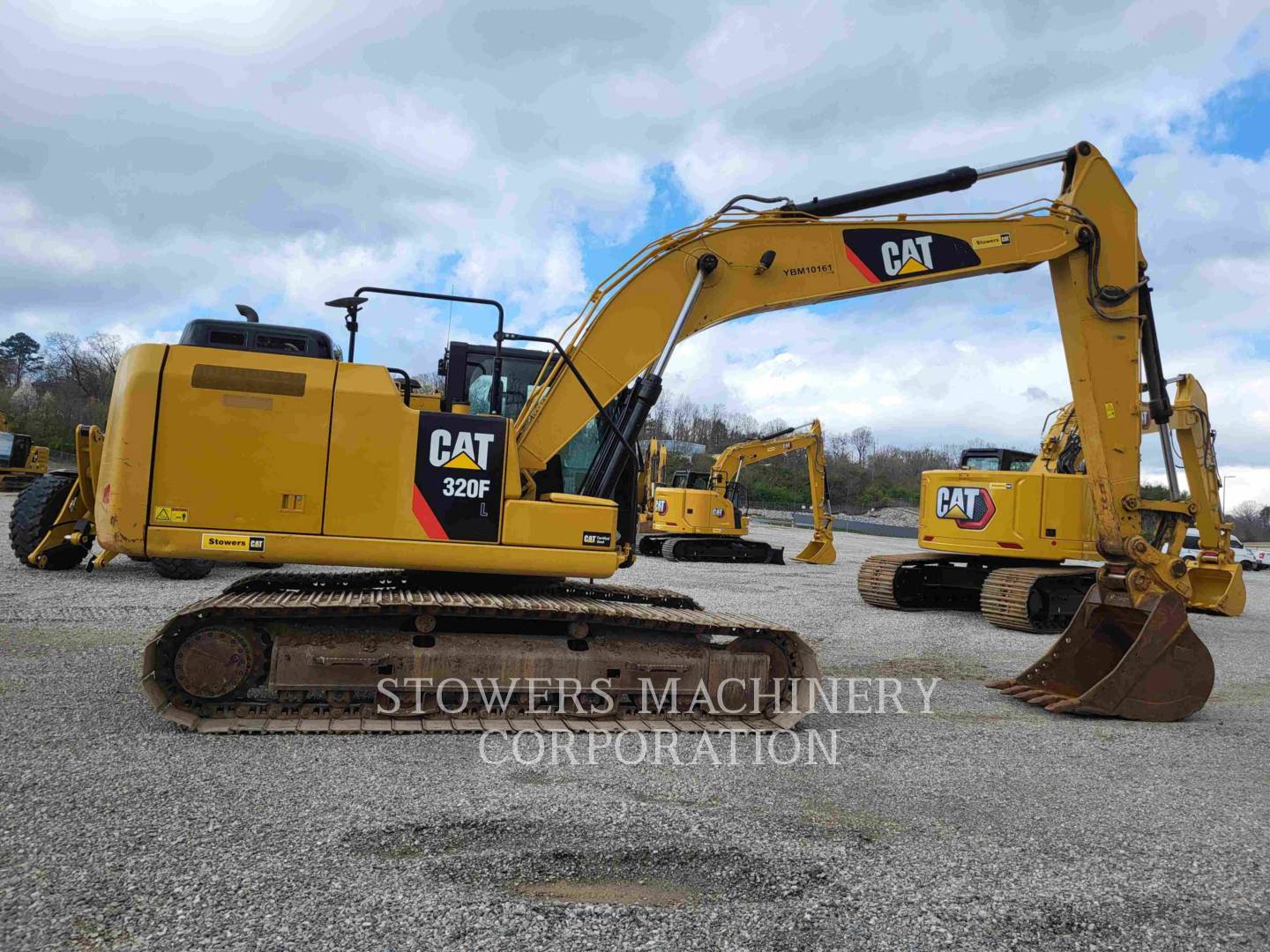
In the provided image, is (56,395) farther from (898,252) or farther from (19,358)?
(898,252)

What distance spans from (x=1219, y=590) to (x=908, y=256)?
827 cm

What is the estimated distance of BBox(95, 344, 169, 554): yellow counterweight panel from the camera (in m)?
5.45

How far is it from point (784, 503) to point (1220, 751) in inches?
2420

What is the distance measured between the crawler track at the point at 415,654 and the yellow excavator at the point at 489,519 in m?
0.02

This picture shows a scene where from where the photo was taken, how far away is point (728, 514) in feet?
73.5

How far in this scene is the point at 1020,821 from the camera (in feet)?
14.0

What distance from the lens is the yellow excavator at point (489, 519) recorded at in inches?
217

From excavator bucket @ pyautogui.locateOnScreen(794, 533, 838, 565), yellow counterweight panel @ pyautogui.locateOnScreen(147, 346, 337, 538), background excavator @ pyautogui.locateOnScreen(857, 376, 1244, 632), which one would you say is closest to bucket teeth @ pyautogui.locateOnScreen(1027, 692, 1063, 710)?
background excavator @ pyautogui.locateOnScreen(857, 376, 1244, 632)

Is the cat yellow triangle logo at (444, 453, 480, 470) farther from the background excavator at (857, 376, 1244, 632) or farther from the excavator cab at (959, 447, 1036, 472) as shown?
the excavator cab at (959, 447, 1036, 472)

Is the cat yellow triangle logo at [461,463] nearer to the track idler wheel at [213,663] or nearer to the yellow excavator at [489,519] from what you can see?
the yellow excavator at [489,519]

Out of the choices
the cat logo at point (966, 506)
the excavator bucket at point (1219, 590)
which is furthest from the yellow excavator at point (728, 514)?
the excavator bucket at point (1219, 590)

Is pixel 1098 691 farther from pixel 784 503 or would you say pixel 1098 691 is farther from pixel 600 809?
pixel 784 503

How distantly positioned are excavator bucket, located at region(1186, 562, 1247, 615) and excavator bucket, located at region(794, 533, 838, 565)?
11.0 meters

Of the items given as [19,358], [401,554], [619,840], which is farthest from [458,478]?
[19,358]
